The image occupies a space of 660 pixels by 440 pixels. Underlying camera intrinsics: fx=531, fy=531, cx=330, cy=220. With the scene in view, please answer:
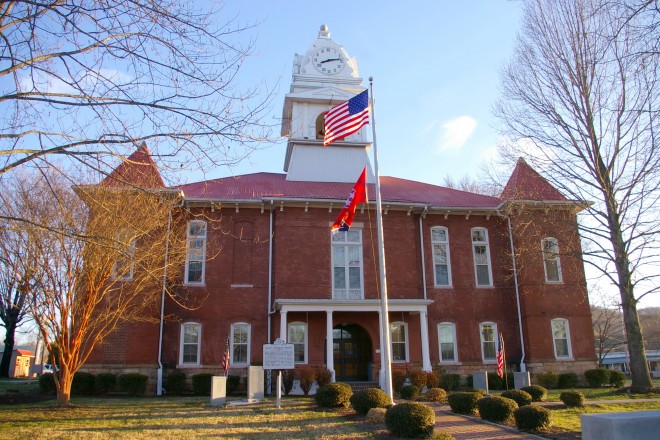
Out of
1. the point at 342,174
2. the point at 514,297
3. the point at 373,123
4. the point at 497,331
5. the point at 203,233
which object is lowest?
the point at 497,331

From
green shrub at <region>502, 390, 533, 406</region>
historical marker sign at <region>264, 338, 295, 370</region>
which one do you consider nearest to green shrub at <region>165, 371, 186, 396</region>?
historical marker sign at <region>264, 338, 295, 370</region>

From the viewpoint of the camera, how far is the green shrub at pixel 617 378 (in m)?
22.3

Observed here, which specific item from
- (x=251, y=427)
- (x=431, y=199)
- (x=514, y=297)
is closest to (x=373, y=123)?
(x=251, y=427)

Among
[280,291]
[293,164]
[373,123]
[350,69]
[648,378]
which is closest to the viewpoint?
[373,123]

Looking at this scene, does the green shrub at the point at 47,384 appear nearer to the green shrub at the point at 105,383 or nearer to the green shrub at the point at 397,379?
the green shrub at the point at 105,383

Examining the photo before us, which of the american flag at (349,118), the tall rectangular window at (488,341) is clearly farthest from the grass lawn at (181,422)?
the tall rectangular window at (488,341)

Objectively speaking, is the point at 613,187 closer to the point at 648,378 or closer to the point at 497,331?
the point at 648,378

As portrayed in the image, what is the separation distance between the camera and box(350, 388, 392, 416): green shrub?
1334 centimetres

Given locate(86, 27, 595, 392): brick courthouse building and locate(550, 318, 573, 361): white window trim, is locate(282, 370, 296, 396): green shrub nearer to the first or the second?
locate(86, 27, 595, 392): brick courthouse building

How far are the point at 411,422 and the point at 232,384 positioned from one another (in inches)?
487

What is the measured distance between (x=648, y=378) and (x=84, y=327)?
19.0 metres

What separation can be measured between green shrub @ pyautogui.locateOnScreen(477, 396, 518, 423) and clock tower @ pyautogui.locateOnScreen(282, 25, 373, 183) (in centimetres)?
1667

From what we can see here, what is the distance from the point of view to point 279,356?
618 inches

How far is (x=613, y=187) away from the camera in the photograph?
19.4m
